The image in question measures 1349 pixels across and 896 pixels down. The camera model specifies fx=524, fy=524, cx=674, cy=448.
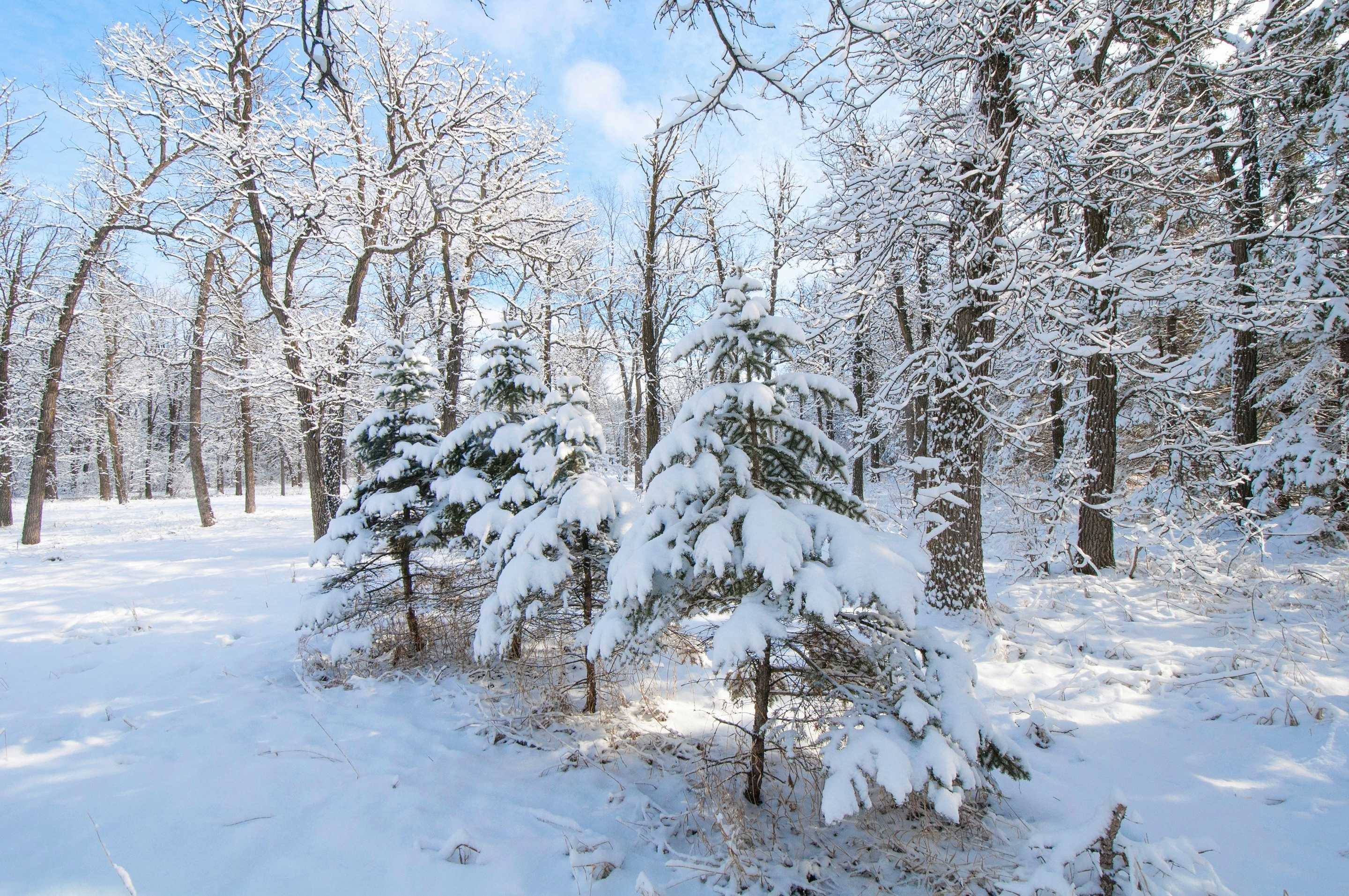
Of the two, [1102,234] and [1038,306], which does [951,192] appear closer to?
[1038,306]

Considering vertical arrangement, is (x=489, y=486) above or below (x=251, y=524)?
above

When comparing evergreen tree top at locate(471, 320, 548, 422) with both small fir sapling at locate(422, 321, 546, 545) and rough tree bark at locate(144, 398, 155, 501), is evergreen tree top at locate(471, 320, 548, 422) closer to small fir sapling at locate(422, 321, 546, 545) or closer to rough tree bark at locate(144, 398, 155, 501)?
small fir sapling at locate(422, 321, 546, 545)

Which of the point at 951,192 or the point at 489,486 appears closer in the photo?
the point at 489,486

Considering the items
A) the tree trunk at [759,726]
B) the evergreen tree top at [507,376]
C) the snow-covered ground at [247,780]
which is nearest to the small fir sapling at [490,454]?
the evergreen tree top at [507,376]

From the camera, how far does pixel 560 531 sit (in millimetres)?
4824

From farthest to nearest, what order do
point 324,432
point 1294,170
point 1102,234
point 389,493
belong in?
point 324,432, point 1294,170, point 1102,234, point 389,493

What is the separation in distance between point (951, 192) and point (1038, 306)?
1697 mm

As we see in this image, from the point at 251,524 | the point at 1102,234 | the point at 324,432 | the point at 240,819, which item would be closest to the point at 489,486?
the point at 240,819

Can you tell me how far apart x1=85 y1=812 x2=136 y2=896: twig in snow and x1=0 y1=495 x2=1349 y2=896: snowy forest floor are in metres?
0.02

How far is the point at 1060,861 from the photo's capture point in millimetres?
2529

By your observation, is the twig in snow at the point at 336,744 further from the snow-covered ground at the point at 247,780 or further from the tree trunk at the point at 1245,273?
the tree trunk at the point at 1245,273

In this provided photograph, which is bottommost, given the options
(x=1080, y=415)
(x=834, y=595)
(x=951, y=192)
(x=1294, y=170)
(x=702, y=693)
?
(x=702, y=693)

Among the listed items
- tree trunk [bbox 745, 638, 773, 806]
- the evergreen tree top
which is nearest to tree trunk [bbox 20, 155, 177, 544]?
the evergreen tree top

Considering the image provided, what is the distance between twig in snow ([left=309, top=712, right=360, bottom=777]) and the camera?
3.88 meters
